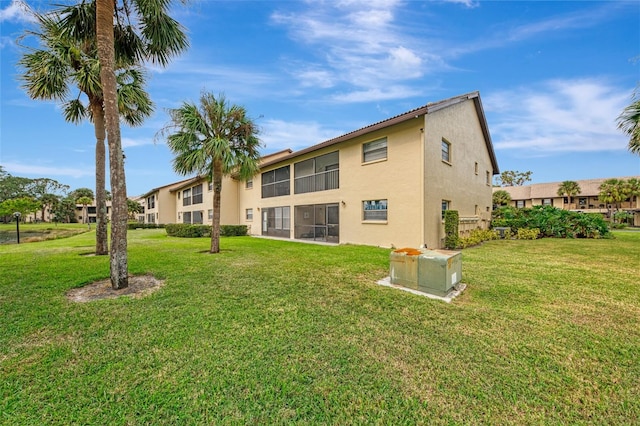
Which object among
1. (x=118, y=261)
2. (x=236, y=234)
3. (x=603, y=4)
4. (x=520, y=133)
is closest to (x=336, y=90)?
(x=603, y=4)

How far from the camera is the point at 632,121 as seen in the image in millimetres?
10055

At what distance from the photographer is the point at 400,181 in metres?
12.1

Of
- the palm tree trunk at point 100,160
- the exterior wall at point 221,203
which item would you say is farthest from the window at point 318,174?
the palm tree trunk at point 100,160

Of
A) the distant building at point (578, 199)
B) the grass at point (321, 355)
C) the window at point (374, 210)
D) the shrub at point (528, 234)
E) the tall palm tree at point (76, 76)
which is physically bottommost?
the grass at point (321, 355)

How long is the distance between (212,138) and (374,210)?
8.06m

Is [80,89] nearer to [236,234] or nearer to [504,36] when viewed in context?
[236,234]

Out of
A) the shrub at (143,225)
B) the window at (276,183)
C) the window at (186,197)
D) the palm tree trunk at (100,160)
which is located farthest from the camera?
the shrub at (143,225)

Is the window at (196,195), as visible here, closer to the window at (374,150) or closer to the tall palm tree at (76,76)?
the tall palm tree at (76,76)

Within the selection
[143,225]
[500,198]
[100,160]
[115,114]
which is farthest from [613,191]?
[143,225]

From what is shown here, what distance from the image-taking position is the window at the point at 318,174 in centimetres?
1563

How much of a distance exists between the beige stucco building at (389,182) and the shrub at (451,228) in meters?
0.38

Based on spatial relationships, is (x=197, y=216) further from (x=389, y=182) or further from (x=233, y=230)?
(x=389, y=182)

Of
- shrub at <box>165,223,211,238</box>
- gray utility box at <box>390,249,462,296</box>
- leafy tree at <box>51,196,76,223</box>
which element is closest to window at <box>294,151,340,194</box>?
shrub at <box>165,223,211,238</box>

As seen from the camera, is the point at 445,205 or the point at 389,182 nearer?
the point at 389,182
